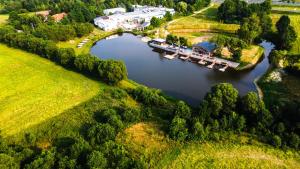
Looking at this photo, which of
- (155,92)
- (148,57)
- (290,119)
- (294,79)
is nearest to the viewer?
(290,119)

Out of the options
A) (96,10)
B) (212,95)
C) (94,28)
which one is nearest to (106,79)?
(212,95)

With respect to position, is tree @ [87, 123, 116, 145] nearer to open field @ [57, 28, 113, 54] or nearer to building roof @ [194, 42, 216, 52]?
building roof @ [194, 42, 216, 52]

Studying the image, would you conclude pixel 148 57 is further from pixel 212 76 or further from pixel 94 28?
pixel 94 28

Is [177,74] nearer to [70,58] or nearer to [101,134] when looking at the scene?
[70,58]

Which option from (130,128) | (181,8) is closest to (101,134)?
(130,128)

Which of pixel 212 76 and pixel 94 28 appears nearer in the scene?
pixel 212 76

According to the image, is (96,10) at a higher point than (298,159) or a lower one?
higher
